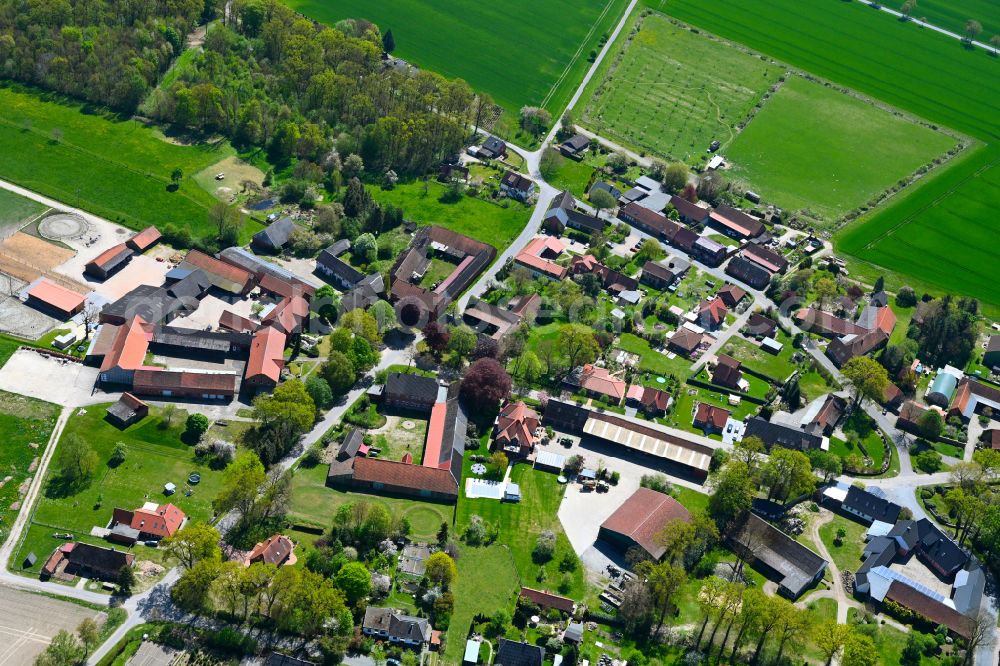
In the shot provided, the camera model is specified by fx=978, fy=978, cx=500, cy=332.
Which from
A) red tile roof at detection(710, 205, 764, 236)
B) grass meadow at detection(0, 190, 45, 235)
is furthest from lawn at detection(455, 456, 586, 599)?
grass meadow at detection(0, 190, 45, 235)

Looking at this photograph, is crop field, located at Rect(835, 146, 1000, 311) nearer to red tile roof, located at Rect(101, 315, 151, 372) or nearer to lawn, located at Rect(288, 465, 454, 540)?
lawn, located at Rect(288, 465, 454, 540)

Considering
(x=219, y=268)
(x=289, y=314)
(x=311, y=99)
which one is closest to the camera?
(x=289, y=314)

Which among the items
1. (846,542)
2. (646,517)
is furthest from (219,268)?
(846,542)

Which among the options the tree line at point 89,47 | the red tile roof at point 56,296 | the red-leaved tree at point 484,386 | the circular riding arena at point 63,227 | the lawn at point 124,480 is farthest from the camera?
the tree line at point 89,47

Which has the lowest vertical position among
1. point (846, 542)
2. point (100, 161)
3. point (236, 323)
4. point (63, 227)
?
point (236, 323)

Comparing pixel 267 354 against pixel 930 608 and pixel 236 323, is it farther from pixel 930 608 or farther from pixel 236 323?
pixel 930 608

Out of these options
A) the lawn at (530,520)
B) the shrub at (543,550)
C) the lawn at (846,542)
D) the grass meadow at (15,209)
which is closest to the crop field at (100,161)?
the grass meadow at (15,209)

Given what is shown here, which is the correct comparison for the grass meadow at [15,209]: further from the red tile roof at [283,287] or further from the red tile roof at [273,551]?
the red tile roof at [273,551]
